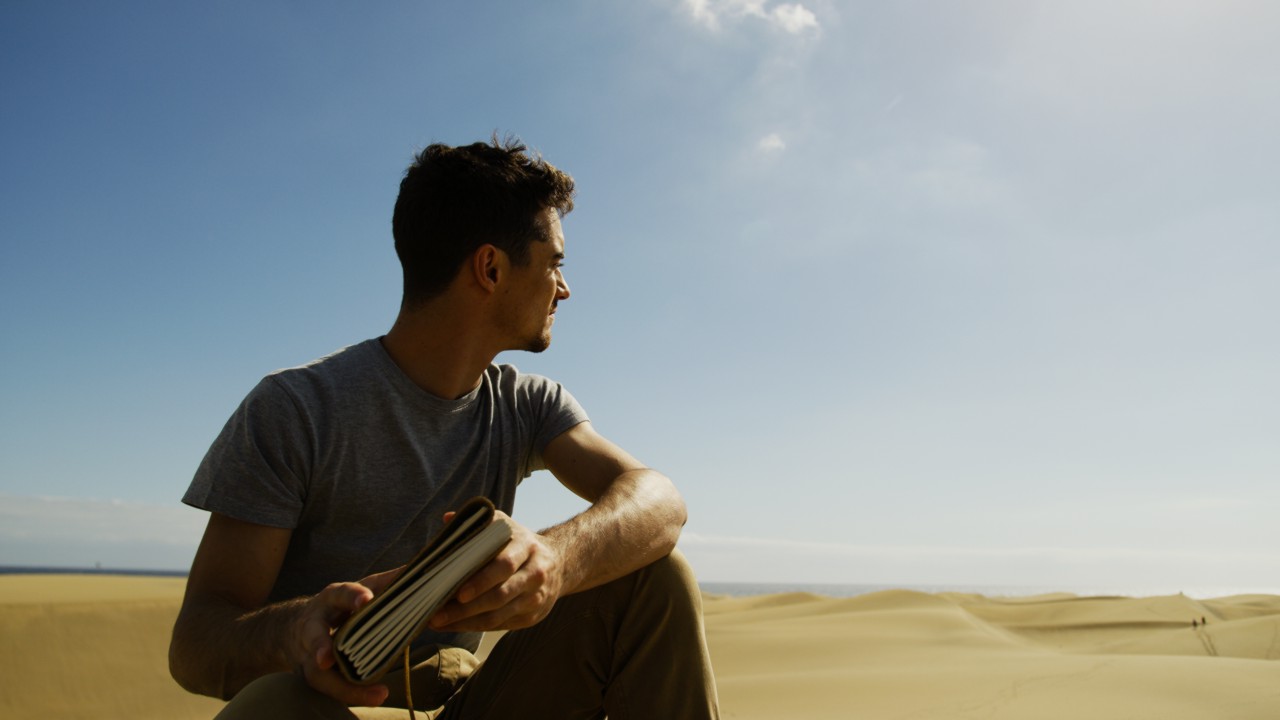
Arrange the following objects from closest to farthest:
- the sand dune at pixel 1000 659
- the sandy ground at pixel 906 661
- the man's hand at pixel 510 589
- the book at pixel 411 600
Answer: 1. the book at pixel 411 600
2. the man's hand at pixel 510 589
3. the sand dune at pixel 1000 659
4. the sandy ground at pixel 906 661

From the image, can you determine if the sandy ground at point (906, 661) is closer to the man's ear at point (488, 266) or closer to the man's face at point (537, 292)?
the man's face at point (537, 292)

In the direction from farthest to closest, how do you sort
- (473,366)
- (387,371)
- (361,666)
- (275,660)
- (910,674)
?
(910,674) → (473,366) → (387,371) → (275,660) → (361,666)

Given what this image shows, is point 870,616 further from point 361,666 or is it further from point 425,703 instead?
point 361,666

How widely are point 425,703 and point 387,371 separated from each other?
0.88m

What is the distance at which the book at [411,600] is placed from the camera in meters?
1.21

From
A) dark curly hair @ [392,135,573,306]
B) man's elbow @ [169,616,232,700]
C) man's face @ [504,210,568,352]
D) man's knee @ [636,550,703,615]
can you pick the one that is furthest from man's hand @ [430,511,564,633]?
dark curly hair @ [392,135,573,306]

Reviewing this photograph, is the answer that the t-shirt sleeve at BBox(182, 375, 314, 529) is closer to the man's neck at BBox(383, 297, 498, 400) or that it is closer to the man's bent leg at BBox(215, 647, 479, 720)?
the man's neck at BBox(383, 297, 498, 400)

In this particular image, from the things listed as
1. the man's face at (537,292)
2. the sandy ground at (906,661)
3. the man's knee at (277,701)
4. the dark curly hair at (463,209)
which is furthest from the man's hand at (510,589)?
the sandy ground at (906,661)

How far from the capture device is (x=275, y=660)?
155 cm

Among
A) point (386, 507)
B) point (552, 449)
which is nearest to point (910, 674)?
point (552, 449)

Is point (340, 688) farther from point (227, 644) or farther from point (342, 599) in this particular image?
point (227, 644)

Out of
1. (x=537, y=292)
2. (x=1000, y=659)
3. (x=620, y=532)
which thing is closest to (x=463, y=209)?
(x=537, y=292)

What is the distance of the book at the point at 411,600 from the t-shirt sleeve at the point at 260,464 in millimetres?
709

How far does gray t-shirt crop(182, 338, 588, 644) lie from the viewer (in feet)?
6.03
